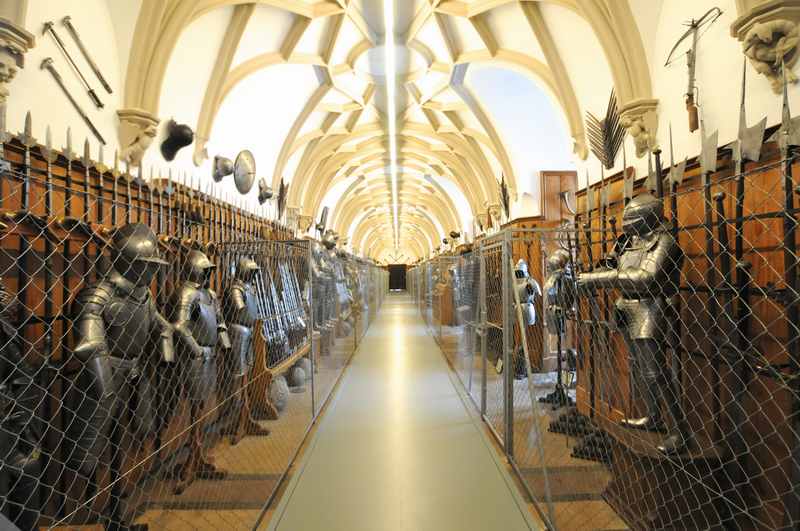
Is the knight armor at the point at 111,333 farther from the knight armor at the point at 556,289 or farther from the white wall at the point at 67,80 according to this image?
the knight armor at the point at 556,289

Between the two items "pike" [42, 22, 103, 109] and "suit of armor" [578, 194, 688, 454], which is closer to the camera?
"suit of armor" [578, 194, 688, 454]

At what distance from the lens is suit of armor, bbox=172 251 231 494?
3.03 metres

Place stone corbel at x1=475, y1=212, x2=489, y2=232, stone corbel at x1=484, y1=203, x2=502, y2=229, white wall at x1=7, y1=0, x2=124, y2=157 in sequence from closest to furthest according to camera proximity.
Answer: white wall at x1=7, y1=0, x2=124, y2=157 → stone corbel at x1=484, y1=203, x2=502, y2=229 → stone corbel at x1=475, y1=212, x2=489, y2=232

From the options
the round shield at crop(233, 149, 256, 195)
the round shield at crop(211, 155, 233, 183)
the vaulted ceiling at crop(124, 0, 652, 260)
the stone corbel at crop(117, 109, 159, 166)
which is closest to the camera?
the stone corbel at crop(117, 109, 159, 166)

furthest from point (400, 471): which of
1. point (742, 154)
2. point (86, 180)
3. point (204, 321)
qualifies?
point (742, 154)

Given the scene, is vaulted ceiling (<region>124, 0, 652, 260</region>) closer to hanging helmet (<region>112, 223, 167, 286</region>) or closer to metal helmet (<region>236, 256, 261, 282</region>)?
metal helmet (<region>236, 256, 261, 282</region>)

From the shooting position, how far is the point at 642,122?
12.8 ft

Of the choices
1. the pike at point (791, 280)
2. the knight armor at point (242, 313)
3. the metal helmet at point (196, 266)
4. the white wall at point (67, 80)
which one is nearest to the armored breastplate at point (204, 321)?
the metal helmet at point (196, 266)

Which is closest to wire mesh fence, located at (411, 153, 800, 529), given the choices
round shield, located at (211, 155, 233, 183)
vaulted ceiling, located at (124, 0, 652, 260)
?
vaulted ceiling, located at (124, 0, 652, 260)

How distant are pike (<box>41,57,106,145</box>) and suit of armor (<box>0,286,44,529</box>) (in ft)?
5.41

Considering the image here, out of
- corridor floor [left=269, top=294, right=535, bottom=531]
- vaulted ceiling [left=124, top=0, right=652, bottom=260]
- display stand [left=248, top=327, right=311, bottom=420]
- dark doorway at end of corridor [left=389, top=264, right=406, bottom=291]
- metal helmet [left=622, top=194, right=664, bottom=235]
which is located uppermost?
vaulted ceiling [left=124, top=0, right=652, bottom=260]

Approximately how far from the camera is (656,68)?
12.6ft

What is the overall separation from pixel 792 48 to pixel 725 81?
57 centimetres

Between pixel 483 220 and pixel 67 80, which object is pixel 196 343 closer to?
pixel 67 80
